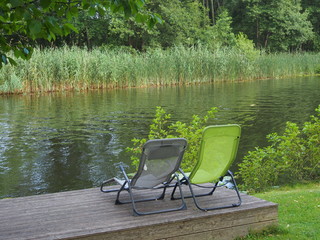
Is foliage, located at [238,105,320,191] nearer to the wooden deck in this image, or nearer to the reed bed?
the wooden deck

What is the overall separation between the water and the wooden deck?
3.21 meters

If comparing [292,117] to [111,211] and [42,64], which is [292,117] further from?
[42,64]

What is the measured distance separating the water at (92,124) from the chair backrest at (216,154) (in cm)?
365

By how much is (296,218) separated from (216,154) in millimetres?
1121

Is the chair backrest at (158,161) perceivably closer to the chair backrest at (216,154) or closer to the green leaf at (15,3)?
the chair backrest at (216,154)

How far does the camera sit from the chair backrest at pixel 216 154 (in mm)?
4547

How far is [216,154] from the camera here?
15.3ft

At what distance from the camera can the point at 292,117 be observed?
564 inches

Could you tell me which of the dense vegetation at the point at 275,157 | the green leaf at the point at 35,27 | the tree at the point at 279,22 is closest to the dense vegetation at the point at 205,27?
the tree at the point at 279,22

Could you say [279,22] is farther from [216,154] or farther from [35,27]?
[35,27]

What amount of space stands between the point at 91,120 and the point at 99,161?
5.56 metres

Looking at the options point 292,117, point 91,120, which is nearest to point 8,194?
point 91,120

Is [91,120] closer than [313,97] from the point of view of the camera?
Yes

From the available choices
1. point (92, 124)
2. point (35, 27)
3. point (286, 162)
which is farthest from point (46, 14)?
point (92, 124)
